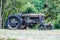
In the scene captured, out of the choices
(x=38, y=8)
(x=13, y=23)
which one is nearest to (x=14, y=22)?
(x=13, y=23)

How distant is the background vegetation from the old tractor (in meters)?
2.52

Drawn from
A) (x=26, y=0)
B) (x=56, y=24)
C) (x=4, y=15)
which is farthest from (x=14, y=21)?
(x=56, y=24)

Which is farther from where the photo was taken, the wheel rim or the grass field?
the wheel rim

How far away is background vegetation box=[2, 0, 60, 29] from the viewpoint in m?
14.4

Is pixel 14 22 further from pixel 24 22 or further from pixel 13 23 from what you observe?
pixel 24 22

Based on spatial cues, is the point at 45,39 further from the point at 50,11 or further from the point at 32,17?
the point at 50,11

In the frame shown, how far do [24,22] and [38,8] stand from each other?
17.7 feet

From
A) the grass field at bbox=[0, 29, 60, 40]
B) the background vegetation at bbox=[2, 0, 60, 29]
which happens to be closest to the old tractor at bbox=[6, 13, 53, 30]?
the background vegetation at bbox=[2, 0, 60, 29]

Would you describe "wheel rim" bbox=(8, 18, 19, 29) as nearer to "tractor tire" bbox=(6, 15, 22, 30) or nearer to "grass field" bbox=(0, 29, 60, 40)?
"tractor tire" bbox=(6, 15, 22, 30)

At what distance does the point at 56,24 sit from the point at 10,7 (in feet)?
10.5

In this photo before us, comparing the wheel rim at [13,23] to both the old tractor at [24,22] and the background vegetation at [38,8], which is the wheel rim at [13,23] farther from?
the background vegetation at [38,8]

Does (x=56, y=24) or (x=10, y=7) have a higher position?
(x=10, y=7)

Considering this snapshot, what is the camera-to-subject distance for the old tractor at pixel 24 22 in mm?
10836

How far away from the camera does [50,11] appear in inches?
641
